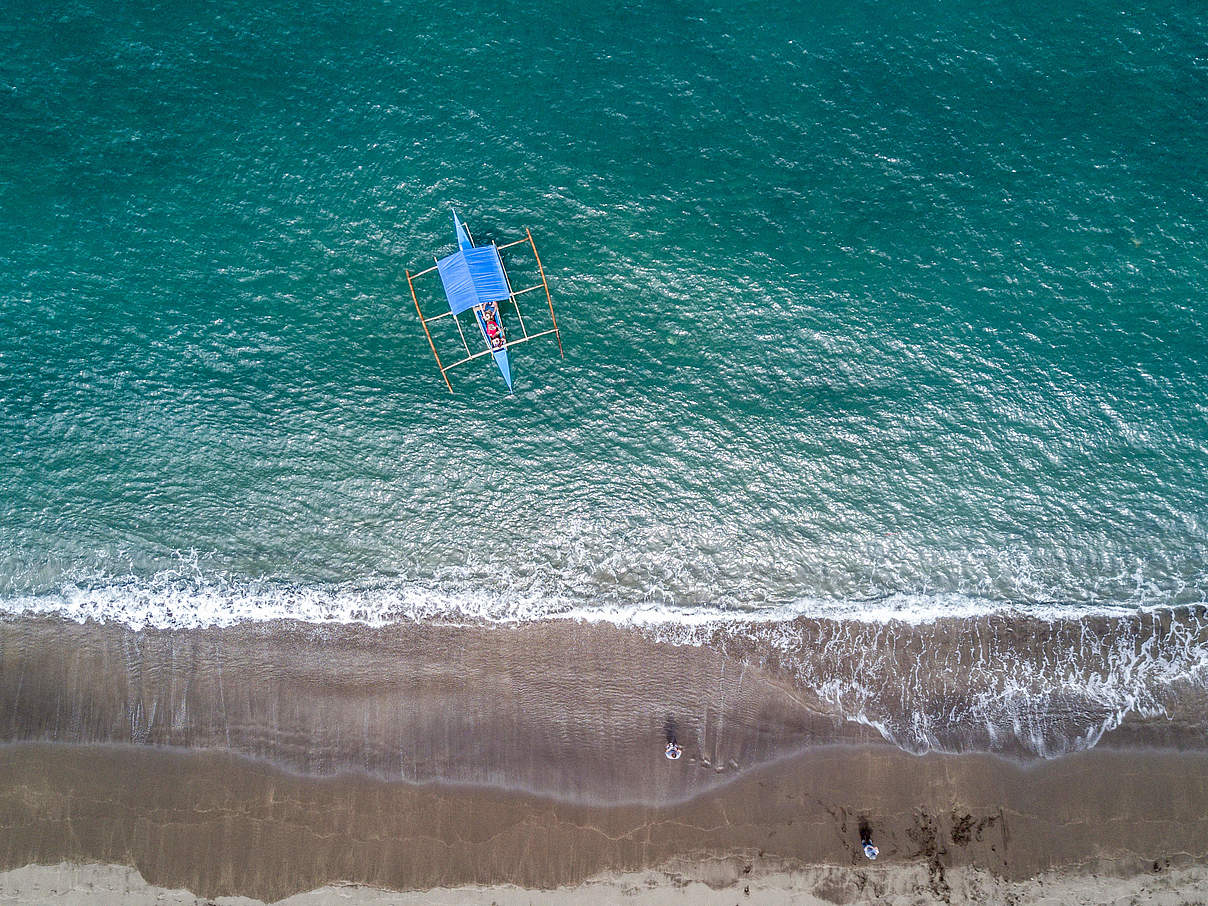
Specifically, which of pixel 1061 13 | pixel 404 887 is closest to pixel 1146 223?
pixel 1061 13

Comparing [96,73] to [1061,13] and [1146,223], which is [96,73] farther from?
[1146,223]

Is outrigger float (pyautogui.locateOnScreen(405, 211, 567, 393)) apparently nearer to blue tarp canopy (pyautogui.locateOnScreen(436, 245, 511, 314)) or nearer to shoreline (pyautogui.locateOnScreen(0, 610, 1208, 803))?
blue tarp canopy (pyautogui.locateOnScreen(436, 245, 511, 314))

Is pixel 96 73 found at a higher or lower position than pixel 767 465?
higher

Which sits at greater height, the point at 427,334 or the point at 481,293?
the point at 481,293

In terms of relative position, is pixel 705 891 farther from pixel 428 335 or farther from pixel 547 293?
pixel 428 335

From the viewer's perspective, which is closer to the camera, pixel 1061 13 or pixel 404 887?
pixel 404 887

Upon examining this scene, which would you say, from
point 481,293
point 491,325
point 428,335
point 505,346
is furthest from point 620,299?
point 428,335

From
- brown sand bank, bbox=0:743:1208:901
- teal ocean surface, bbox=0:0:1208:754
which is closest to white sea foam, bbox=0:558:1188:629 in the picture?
teal ocean surface, bbox=0:0:1208:754
